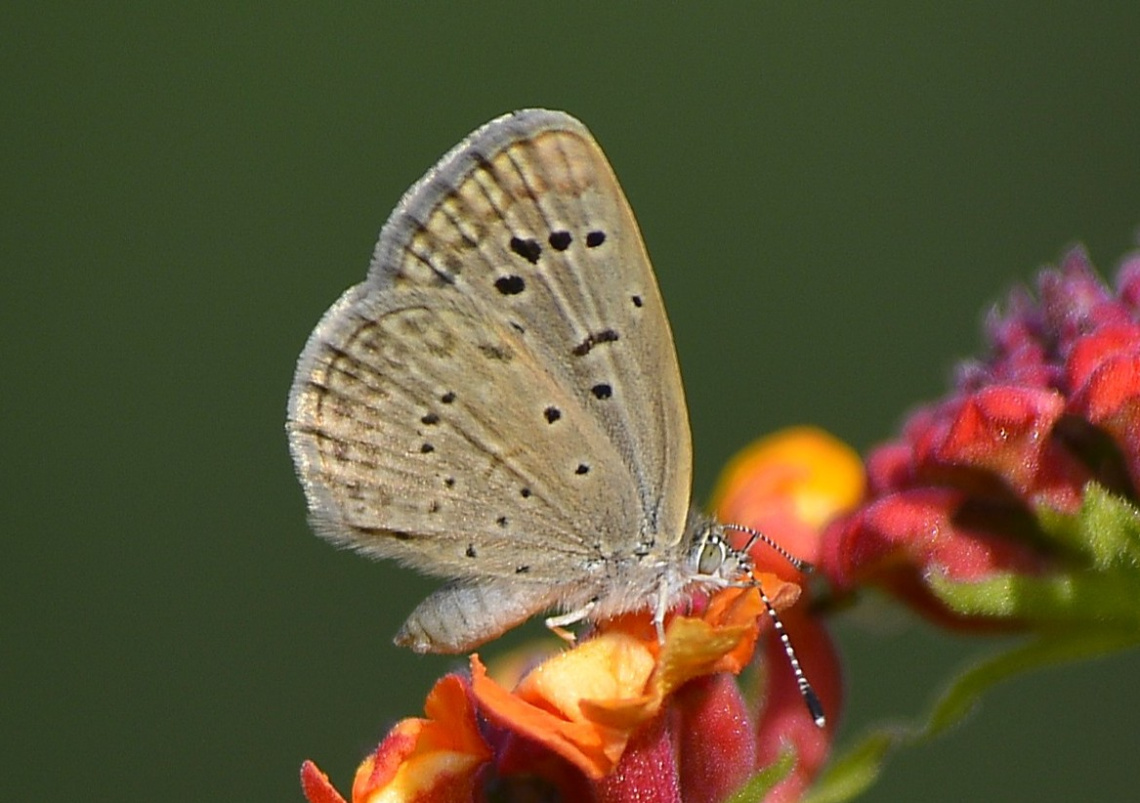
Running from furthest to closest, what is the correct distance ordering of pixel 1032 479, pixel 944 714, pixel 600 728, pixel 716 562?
pixel 716 562 < pixel 944 714 < pixel 1032 479 < pixel 600 728

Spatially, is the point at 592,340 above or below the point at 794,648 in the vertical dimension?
above

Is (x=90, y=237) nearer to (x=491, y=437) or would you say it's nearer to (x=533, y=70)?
(x=533, y=70)

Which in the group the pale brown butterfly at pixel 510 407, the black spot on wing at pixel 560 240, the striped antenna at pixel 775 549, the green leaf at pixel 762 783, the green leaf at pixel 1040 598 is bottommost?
the green leaf at pixel 762 783

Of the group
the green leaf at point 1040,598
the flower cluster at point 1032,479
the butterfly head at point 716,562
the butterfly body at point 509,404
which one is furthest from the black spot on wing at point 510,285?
the green leaf at point 1040,598

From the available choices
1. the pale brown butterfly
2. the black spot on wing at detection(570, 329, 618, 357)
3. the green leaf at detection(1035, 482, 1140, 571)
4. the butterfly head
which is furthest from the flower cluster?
the black spot on wing at detection(570, 329, 618, 357)

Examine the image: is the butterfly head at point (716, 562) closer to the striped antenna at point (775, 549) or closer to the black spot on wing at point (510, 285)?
the striped antenna at point (775, 549)

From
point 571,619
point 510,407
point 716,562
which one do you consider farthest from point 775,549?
point 510,407

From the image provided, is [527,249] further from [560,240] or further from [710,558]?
[710,558]
